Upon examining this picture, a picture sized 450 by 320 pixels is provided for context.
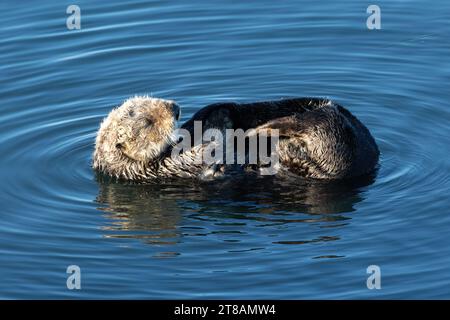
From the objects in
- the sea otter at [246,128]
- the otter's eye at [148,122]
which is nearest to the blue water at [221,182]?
the sea otter at [246,128]

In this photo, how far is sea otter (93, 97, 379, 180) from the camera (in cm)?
913

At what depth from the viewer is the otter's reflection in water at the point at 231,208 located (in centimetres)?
888

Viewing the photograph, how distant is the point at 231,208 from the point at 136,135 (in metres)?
1.10

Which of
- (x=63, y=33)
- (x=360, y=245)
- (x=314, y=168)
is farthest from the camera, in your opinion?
(x=63, y=33)

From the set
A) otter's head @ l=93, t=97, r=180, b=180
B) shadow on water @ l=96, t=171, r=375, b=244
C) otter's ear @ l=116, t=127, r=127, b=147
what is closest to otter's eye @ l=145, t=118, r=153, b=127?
otter's head @ l=93, t=97, r=180, b=180

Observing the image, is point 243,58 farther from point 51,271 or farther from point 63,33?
point 51,271

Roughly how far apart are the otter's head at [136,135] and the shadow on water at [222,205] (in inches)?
9.7

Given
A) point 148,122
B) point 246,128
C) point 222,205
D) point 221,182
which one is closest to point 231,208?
point 222,205

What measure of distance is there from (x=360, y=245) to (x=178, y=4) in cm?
652

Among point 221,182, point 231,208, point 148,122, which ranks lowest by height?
point 231,208

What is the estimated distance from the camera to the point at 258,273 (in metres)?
8.16

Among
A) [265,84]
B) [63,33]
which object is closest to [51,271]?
[265,84]

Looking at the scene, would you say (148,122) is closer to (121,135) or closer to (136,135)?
(136,135)

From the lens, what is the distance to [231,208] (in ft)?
30.2
